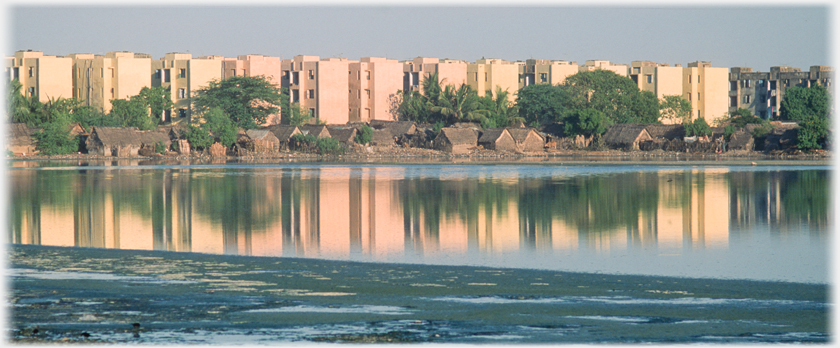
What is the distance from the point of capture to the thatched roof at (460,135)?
2394 inches

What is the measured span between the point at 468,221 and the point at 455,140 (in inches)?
1765

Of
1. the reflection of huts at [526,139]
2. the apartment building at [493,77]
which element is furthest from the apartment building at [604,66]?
the reflection of huts at [526,139]

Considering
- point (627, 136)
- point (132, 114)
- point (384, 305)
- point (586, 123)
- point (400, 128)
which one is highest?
point (132, 114)

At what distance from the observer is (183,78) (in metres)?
67.6

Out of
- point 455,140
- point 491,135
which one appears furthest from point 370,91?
point 491,135

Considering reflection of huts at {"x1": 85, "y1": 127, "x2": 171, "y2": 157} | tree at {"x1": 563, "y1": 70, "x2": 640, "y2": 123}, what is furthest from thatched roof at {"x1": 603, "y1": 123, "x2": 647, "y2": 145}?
reflection of huts at {"x1": 85, "y1": 127, "x2": 171, "y2": 157}

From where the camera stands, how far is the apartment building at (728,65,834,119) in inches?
3366

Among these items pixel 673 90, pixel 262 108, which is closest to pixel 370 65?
pixel 262 108

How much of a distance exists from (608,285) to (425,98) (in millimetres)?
63500

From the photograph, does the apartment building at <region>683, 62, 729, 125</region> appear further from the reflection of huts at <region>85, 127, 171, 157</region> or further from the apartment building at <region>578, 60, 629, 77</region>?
the reflection of huts at <region>85, 127, 171, 157</region>

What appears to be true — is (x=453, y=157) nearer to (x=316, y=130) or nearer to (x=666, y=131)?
(x=316, y=130)

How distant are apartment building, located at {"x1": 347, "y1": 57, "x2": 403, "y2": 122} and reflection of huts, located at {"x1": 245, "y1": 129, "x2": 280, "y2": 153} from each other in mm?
17338

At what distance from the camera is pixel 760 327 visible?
6680mm

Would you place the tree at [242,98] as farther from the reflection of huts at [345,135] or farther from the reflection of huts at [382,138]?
the reflection of huts at [382,138]
